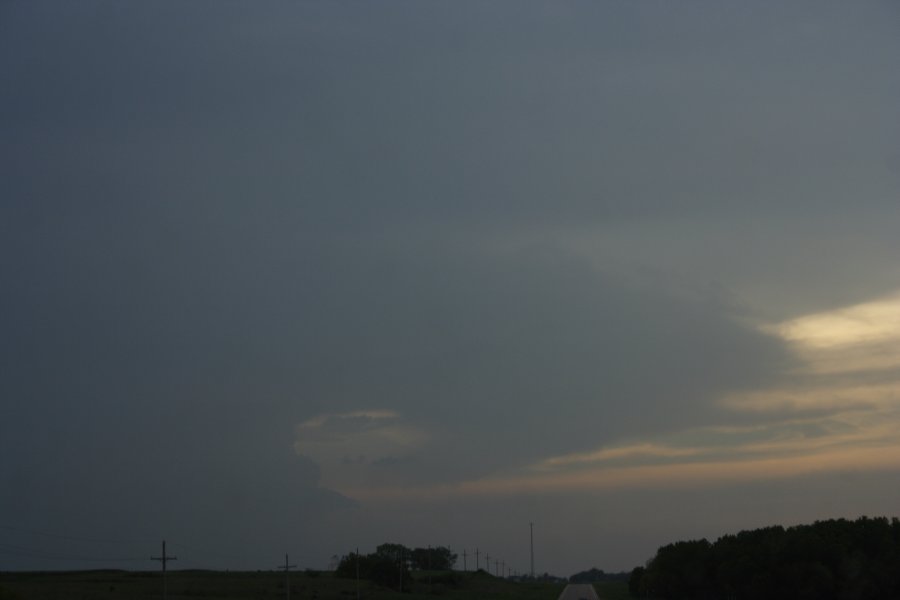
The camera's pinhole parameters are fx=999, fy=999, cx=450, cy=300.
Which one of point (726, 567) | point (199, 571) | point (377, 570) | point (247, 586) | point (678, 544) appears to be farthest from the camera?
point (199, 571)

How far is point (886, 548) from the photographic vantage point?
8544 centimetres

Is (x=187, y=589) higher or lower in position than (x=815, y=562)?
lower

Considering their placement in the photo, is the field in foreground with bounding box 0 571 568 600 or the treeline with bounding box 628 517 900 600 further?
the field in foreground with bounding box 0 571 568 600

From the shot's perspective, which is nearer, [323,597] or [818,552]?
[818,552]

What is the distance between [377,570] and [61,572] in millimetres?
44300

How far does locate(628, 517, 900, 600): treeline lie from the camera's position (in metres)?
83.3

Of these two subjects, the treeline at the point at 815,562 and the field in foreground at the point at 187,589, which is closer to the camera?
the treeline at the point at 815,562

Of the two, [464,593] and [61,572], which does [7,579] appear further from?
[464,593]

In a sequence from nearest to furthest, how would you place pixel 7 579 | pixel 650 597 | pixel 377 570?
1. pixel 7 579
2. pixel 650 597
3. pixel 377 570

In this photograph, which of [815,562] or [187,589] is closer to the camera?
[815,562]

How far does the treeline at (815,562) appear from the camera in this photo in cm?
8331

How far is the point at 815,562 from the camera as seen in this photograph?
84188mm

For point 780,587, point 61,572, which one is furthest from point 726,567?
point 61,572

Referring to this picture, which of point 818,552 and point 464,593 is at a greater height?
point 818,552
